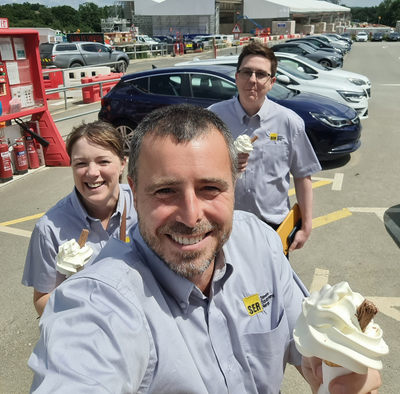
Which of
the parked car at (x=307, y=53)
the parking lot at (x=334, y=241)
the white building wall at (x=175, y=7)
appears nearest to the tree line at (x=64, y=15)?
the white building wall at (x=175, y=7)

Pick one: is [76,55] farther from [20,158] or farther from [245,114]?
[245,114]

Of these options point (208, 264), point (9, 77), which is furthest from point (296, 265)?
point (9, 77)

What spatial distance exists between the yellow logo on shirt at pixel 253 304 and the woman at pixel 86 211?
1.08 meters

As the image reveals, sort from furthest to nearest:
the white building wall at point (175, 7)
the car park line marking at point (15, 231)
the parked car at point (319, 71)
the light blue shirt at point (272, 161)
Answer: the white building wall at point (175, 7) → the parked car at point (319, 71) → the car park line marking at point (15, 231) → the light blue shirt at point (272, 161)

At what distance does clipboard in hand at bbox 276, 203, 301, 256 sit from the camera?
299cm

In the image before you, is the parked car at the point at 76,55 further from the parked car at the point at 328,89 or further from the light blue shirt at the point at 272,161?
the light blue shirt at the point at 272,161

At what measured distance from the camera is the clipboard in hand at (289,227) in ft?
9.81

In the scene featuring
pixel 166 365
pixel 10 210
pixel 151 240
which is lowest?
pixel 10 210

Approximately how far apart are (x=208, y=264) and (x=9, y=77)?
8029 millimetres

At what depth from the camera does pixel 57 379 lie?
1069mm

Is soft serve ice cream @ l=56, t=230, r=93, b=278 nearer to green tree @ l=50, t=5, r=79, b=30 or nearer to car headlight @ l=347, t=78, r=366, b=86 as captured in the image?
car headlight @ l=347, t=78, r=366, b=86

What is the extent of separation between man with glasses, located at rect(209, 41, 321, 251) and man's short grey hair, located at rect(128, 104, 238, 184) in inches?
65.1

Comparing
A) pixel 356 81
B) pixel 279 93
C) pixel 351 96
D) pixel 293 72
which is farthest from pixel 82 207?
pixel 356 81

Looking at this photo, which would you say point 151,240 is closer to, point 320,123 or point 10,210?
point 10,210
